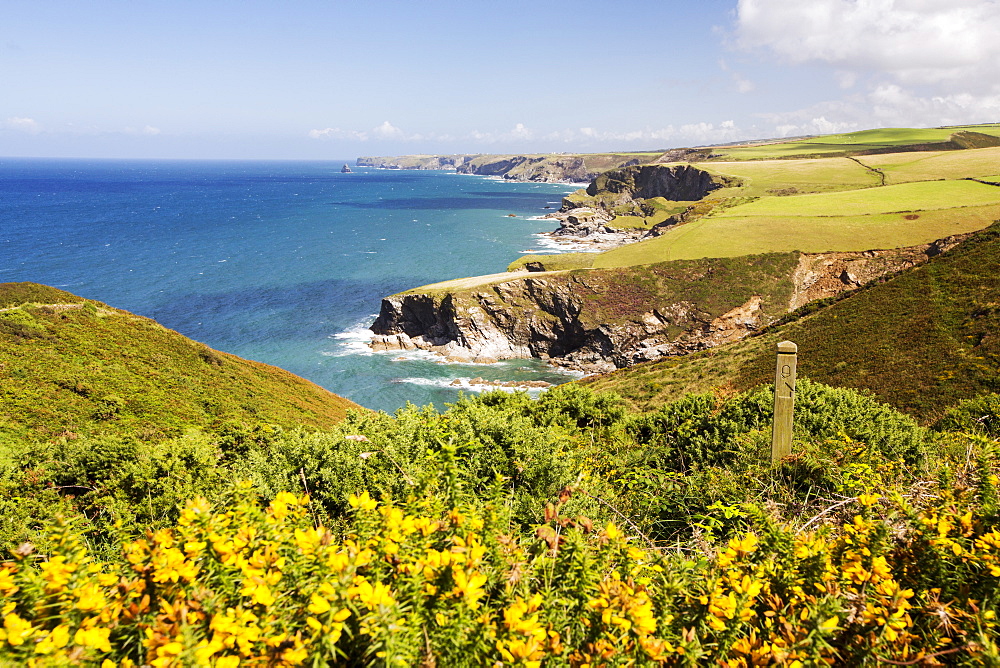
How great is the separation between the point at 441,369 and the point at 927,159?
126375 millimetres

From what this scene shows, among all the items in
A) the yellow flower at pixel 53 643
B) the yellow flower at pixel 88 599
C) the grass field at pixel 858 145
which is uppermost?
the grass field at pixel 858 145

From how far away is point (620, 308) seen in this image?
63.1 m

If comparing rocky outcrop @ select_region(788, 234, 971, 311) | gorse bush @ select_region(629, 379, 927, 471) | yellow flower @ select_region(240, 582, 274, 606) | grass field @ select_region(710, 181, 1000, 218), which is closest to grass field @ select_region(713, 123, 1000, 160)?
grass field @ select_region(710, 181, 1000, 218)

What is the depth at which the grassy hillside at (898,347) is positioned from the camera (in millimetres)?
19609

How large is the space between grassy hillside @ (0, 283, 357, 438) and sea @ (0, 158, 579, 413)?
9.32m

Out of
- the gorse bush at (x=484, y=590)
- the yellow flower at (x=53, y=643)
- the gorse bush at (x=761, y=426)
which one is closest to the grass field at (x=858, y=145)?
the gorse bush at (x=761, y=426)

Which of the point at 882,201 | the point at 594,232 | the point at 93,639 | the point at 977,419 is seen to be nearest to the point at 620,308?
the point at 882,201

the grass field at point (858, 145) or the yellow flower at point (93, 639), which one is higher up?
the grass field at point (858, 145)

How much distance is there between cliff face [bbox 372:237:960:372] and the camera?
59.1 meters

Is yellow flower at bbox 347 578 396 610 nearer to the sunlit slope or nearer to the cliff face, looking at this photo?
the cliff face

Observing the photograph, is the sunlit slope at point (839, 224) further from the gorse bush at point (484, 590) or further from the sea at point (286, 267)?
the gorse bush at point (484, 590)

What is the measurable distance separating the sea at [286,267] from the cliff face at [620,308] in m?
3.65

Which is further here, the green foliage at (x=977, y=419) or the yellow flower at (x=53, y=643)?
the green foliage at (x=977, y=419)

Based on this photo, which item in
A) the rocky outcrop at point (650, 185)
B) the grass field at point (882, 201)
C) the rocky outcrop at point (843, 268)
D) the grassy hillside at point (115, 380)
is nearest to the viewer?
the grassy hillside at point (115, 380)
